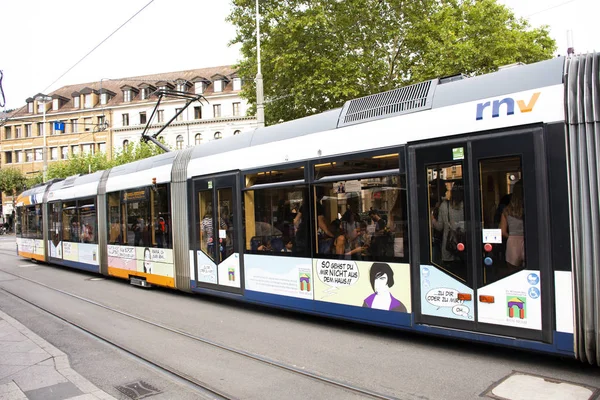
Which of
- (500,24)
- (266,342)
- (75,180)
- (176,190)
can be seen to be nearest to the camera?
(266,342)

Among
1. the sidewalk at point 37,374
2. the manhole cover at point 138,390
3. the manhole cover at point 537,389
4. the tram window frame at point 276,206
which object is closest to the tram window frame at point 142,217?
the tram window frame at point 276,206

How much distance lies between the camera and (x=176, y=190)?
11039 millimetres

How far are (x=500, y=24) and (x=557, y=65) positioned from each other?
20840 millimetres

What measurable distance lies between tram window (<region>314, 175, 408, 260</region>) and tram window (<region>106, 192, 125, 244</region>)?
8318 millimetres

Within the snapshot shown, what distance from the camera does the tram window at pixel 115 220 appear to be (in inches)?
543

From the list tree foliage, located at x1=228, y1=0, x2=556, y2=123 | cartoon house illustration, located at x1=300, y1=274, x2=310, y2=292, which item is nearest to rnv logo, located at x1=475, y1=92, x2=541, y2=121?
cartoon house illustration, located at x1=300, y1=274, x2=310, y2=292

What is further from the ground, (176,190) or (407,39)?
(407,39)

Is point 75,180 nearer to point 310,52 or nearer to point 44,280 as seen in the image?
point 44,280

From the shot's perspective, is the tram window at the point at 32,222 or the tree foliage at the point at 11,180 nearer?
the tram window at the point at 32,222

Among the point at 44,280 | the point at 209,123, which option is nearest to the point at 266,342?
the point at 44,280

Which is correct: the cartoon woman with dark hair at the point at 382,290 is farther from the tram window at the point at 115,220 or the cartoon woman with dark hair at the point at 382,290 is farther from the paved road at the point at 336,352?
the tram window at the point at 115,220

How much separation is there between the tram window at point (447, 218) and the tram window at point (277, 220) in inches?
87.8

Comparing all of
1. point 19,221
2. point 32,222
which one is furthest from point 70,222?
point 19,221

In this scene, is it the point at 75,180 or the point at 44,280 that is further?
the point at 75,180
